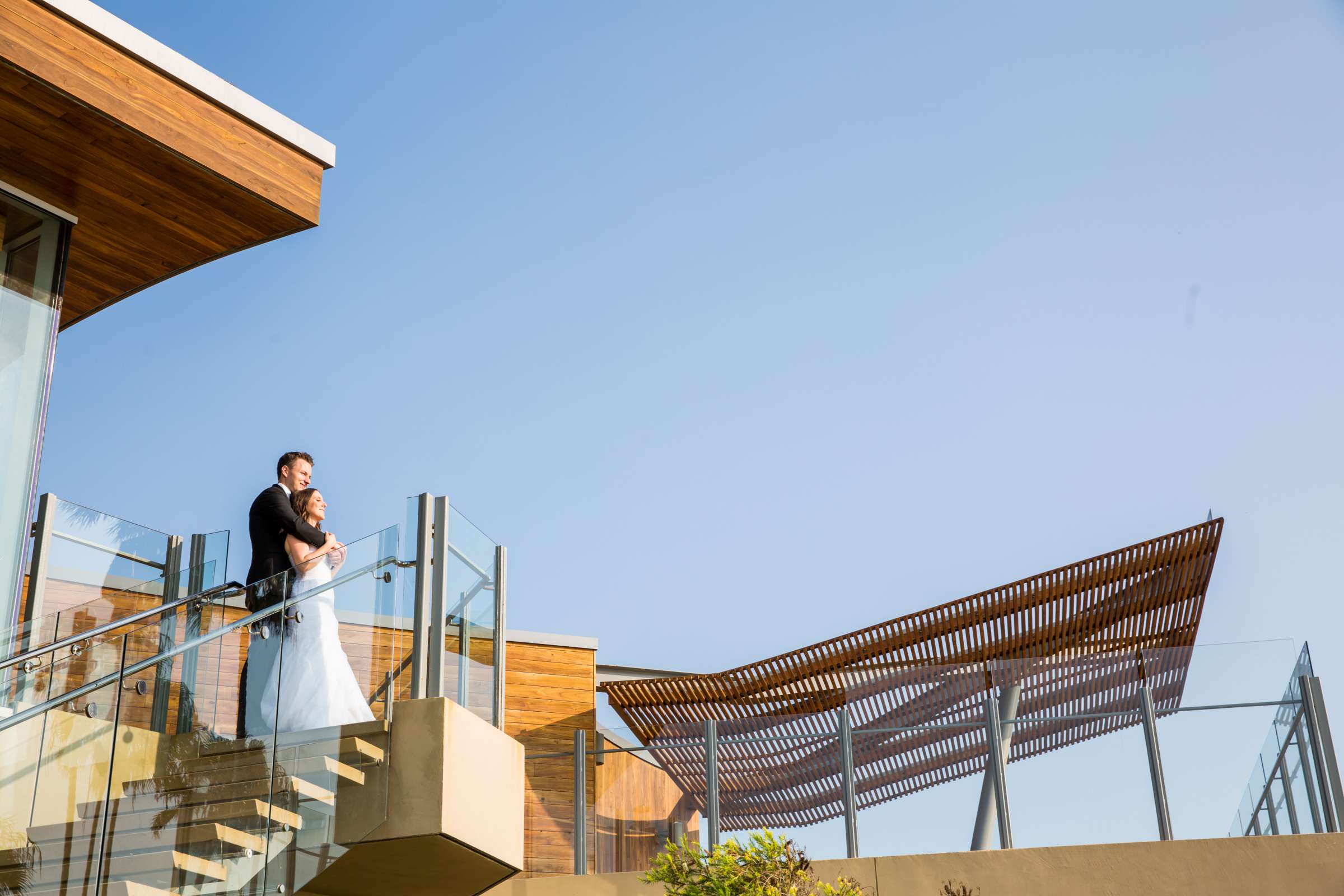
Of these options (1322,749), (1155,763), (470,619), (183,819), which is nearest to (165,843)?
(183,819)

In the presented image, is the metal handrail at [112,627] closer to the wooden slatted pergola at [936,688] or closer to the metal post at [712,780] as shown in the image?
the metal post at [712,780]

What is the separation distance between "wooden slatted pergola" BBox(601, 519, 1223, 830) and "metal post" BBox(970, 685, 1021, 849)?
69 millimetres

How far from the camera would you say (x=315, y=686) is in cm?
584

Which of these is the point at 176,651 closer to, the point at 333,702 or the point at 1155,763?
the point at 333,702

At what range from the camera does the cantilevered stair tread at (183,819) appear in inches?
177

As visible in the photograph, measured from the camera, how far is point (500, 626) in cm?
711

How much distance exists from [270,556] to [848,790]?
507 centimetres

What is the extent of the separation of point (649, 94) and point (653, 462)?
7.02 metres

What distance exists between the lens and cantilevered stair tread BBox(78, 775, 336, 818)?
474 centimetres

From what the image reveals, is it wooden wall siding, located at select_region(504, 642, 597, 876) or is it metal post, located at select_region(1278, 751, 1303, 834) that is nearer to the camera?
metal post, located at select_region(1278, 751, 1303, 834)

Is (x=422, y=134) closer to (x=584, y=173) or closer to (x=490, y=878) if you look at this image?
(x=584, y=173)

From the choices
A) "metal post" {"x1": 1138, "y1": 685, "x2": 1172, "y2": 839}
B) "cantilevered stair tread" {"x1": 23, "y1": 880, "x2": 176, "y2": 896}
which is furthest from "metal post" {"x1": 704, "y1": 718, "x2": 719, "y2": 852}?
"cantilevered stair tread" {"x1": 23, "y1": 880, "x2": 176, "y2": 896}

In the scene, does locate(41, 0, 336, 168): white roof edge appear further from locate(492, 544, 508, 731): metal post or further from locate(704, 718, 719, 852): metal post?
locate(704, 718, 719, 852): metal post

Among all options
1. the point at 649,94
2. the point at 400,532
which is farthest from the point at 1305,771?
the point at 649,94
